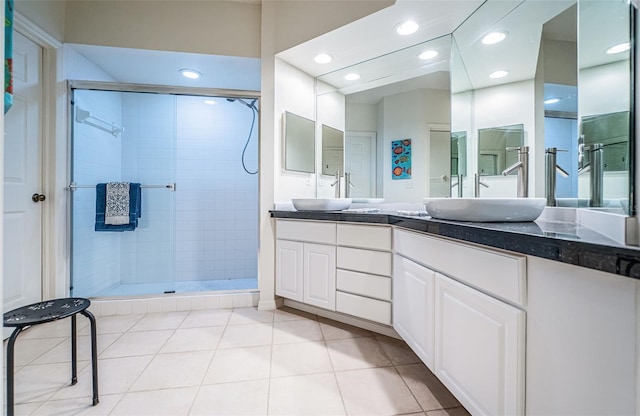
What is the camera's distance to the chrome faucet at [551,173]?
1240 mm

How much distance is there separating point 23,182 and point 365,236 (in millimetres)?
2459

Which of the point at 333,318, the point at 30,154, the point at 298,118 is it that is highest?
the point at 298,118

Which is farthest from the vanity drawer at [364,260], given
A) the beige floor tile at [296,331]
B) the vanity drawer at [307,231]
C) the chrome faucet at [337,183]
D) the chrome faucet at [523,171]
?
the chrome faucet at [337,183]

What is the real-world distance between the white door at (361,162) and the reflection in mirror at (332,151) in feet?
0.18

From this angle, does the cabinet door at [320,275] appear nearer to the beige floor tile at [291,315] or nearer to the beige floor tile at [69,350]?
the beige floor tile at [291,315]

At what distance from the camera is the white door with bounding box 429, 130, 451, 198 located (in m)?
1.98

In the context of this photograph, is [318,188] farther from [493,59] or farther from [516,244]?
[516,244]

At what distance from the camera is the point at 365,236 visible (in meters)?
1.75

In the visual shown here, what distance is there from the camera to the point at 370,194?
7.98 feet

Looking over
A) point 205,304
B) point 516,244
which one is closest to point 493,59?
point 516,244

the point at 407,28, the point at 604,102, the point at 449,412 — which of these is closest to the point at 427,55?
the point at 407,28

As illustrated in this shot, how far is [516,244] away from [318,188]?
2.03 meters

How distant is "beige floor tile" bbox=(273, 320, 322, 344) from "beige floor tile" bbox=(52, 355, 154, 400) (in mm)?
756

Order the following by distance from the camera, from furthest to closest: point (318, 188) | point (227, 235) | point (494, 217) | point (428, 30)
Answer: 1. point (227, 235)
2. point (318, 188)
3. point (428, 30)
4. point (494, 217)
